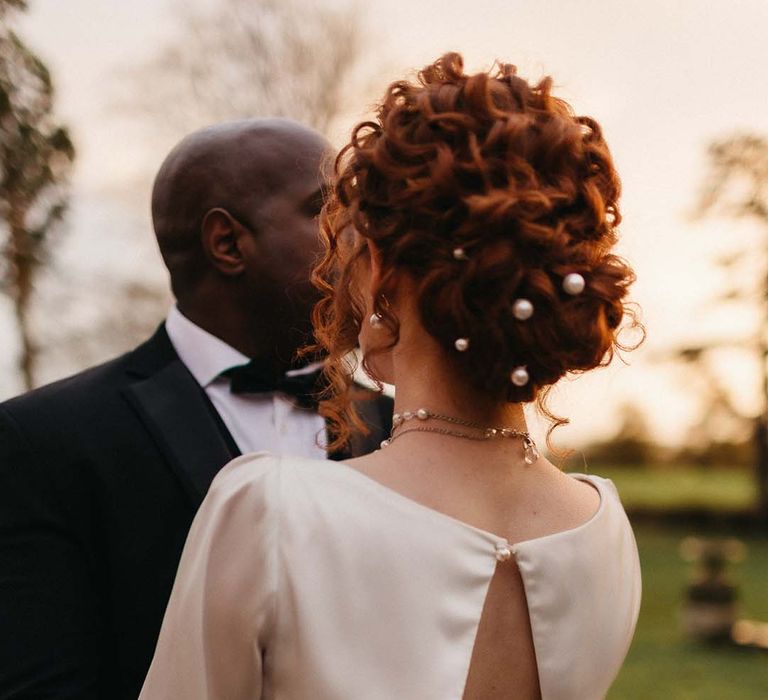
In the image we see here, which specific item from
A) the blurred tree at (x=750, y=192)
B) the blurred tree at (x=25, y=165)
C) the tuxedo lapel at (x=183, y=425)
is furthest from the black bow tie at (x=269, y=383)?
the blurred tree at (x=750, y=192)

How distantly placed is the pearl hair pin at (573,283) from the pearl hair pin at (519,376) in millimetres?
161

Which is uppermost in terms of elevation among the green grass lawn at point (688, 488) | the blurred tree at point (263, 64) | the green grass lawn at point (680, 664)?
the blurred tree at point (263, 64)

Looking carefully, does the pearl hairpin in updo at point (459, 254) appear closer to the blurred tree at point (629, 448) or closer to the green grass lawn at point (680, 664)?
the green grass lawn at point (680, 664)

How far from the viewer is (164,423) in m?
2.82

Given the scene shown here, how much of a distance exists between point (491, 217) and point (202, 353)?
151 cm

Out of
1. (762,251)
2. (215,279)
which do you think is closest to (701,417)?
(762,251)

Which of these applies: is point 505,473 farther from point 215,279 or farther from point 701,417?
point 701,417

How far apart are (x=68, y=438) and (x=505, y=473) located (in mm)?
1290

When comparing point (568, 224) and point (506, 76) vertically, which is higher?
point (506, 76)

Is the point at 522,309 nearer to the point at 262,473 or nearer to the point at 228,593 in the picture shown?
the point at 262,473

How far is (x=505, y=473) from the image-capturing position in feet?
6.29

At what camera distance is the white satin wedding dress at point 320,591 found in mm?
1734

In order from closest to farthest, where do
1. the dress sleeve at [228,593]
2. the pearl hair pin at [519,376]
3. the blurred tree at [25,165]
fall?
the dress sleeve at [228,593], the pearl hair pin at [519,376], the blurred tree at [25,165]

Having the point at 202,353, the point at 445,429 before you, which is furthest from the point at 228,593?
the point at 202,353
